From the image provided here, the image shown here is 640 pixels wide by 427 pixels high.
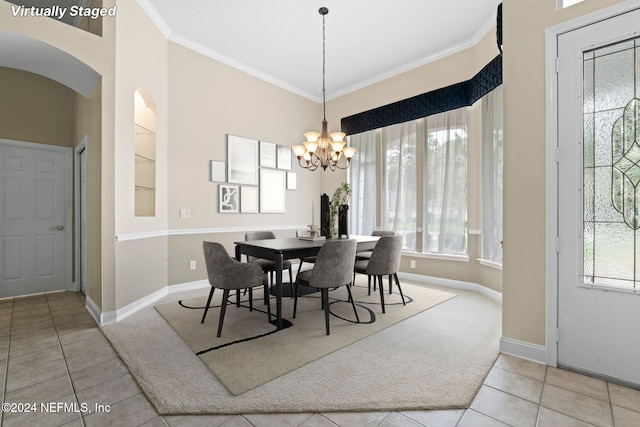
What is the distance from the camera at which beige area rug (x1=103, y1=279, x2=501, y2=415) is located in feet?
5.52

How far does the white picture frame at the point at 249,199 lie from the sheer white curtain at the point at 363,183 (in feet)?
6.00

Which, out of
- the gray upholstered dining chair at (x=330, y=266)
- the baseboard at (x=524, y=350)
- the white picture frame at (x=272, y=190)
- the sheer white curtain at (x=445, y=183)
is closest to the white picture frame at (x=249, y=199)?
the white picture frame at (x=272, y=190)

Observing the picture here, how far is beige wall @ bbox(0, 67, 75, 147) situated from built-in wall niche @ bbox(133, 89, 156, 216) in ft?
4.80

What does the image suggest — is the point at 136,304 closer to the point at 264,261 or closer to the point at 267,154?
the point at 264,261

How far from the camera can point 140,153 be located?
144 inches

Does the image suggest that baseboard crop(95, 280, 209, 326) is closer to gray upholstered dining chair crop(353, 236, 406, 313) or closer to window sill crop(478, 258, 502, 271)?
gray upholstered dining chair crop(353, 236, 406, 313)

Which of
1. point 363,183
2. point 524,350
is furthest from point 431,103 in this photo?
point 524,350

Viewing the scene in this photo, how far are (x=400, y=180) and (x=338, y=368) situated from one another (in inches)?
138

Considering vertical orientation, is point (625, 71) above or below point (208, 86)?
below

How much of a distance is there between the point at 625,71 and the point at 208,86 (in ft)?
14.8

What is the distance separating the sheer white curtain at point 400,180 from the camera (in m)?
4.79

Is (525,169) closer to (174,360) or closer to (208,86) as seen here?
(174,360)

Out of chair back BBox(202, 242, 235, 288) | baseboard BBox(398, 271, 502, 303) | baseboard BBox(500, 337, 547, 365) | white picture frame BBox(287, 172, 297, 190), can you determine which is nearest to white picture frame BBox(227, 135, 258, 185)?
white picture frame BBox(287, 172, 297, 190)

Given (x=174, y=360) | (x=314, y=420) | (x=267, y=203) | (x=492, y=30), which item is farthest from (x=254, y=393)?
(x=492, y=30)
